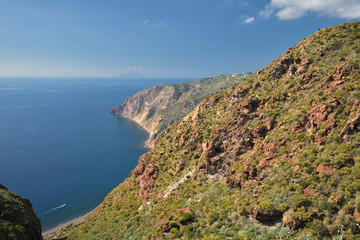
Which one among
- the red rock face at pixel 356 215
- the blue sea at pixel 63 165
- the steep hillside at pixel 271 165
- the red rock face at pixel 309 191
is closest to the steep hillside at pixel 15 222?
the steep hillside at pixel 271 165

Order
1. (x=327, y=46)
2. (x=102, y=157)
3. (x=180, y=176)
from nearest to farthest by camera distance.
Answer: (x=327, y=46)
(x=180, y=176)
(x=102, y=157)

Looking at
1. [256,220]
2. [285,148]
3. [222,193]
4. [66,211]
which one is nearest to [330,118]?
[285,148]

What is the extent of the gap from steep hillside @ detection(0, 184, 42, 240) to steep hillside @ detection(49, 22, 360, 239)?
11.2 metres

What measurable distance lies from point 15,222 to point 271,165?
38362mm

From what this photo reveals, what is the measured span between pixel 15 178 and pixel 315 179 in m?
143

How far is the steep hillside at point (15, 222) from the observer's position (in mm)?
27484

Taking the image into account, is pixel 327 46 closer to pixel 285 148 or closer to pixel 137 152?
pixel 285 148

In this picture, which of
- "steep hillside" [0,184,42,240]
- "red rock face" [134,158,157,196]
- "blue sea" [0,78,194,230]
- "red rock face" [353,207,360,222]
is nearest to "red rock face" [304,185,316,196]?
"red rock face" [353,207,360,222]

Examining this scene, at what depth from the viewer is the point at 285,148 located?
2303 centimetres

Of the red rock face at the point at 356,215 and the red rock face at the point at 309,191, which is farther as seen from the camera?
the red rock face at the point at 309,191

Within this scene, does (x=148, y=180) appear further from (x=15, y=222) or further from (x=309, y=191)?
(x=309, y=191)

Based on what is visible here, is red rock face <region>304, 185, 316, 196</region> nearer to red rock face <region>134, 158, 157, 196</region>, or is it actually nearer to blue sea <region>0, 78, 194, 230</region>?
red rock face <region>134, 158, 157, 196</region>

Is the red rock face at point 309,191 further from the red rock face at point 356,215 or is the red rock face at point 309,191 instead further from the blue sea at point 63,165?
the blue sea at point 63,165

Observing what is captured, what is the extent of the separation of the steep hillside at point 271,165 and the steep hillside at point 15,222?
1117 centimetres
